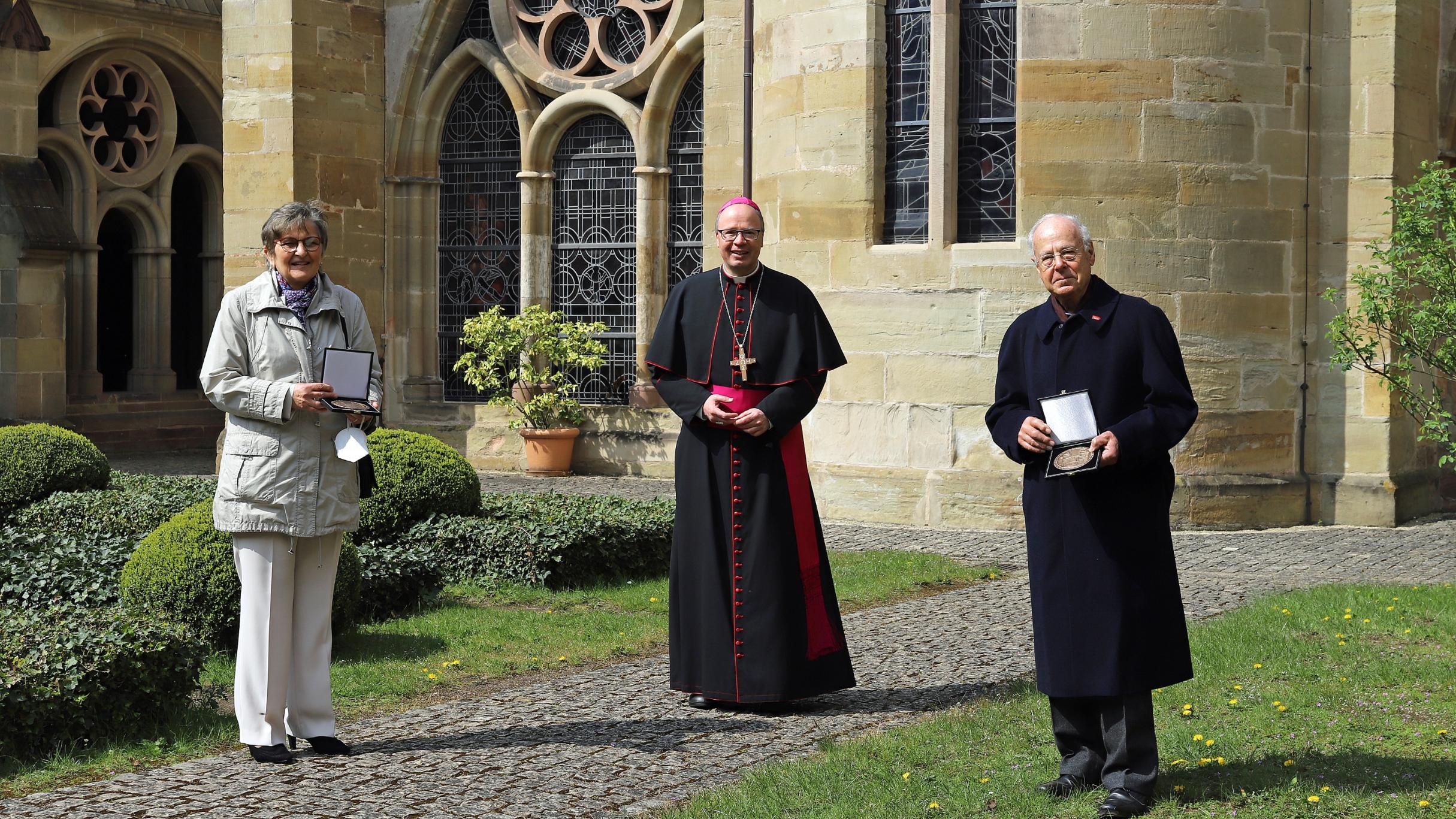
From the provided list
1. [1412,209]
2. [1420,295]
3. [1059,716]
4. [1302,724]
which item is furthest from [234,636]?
[1420,295]

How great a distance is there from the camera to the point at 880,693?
6188mm

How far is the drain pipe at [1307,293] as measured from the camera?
37.6 feet

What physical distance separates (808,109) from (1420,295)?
15.9 ft

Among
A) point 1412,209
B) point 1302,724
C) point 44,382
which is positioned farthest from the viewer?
point 44,382

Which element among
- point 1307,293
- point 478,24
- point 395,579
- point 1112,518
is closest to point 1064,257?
point 1112,518

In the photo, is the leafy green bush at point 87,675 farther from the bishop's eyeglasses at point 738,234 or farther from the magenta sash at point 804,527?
the bishop's eyeglasses at point 738,234

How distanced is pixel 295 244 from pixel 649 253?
9.99m

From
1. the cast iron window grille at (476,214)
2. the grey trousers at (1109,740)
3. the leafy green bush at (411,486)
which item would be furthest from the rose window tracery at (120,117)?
the grey trousers at (1109,740)

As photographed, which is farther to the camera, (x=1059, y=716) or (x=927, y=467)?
(x=927, y=467)

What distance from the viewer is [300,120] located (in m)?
14.8

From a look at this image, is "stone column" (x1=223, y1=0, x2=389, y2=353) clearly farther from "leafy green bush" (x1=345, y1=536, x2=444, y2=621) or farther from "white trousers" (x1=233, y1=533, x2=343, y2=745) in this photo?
"white trousers" (x1=233, y1=533, x2=343, y2=745)

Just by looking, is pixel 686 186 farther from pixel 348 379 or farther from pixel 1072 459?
pixel 1072 459

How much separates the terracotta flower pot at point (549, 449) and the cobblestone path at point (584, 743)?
6.93 meters

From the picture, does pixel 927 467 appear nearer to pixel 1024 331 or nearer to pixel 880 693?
pixel 880 693
